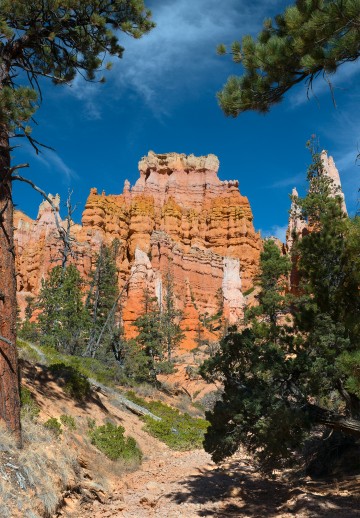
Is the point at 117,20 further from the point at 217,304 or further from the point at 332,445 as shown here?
the point at 217,304

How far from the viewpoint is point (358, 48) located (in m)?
5.12

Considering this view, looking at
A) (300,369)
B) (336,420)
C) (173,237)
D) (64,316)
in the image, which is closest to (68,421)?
(300,369)

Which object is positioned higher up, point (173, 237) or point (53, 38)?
point (173, 237)

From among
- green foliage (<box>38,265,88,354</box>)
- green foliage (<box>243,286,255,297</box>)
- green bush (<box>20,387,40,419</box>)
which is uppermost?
green foliage (<box>243,286,255,297</box>)

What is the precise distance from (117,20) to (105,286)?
25.7m

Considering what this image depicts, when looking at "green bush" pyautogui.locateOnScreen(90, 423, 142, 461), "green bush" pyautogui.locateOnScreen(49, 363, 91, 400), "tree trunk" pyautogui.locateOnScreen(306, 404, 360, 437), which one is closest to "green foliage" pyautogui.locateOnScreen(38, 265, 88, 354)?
"green bush" pyautogui.locateOnScreen(49, 363, 91, 400)

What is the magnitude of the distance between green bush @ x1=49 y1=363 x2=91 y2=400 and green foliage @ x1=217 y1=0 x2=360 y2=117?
29.8ft

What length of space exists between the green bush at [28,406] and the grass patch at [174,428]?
5575 millimetres

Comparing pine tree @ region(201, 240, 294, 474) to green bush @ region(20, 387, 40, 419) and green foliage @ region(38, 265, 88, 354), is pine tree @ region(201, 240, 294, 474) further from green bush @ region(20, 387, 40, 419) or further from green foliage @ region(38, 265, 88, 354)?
green foliage @ region(38, 265, 88, 354)

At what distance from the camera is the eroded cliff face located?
6444 cm

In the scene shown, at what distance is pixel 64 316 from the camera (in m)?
25.1

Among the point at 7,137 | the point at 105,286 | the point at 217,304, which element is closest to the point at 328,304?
the point at 7,137

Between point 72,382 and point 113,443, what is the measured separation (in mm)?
2397

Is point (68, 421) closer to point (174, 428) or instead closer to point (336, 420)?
point (336, 420)
